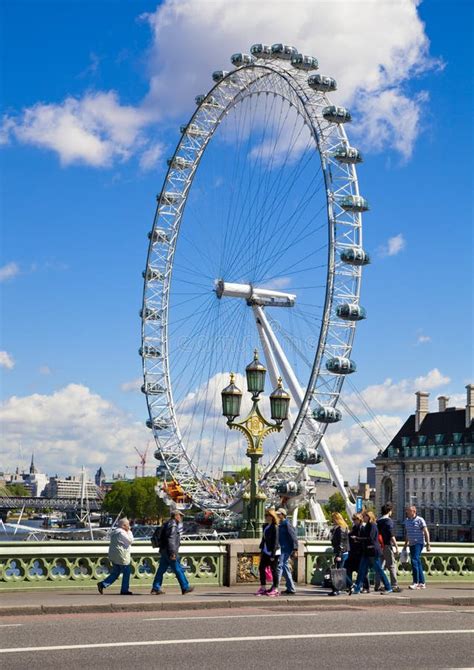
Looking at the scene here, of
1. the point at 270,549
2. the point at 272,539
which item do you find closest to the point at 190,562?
the point at 270,549

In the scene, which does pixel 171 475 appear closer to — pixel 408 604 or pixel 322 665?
pixel 408 604

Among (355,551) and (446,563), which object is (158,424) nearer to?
(446,563)

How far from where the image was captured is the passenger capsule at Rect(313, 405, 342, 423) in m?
62.0

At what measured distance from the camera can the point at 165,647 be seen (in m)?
15.8

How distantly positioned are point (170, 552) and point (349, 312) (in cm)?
3763

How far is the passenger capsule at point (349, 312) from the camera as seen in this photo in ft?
199

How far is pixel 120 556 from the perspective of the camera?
23781 millimetres

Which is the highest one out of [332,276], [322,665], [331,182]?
[331,182]

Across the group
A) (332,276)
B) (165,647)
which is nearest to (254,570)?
(165,647)

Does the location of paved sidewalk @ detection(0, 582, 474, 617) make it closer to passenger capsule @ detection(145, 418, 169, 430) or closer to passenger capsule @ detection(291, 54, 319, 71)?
passenger capsule @ detection(291, 54, 319, 71)

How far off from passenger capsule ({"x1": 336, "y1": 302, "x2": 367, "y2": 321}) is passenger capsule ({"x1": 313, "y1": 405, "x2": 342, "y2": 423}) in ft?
17.2

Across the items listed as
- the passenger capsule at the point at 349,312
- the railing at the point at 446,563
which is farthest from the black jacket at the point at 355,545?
the passenger capsule at the point at 349,312

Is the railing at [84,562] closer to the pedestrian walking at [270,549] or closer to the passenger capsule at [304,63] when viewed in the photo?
the pedestrian walking at [270,549]

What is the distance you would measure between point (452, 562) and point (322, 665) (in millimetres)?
17204
